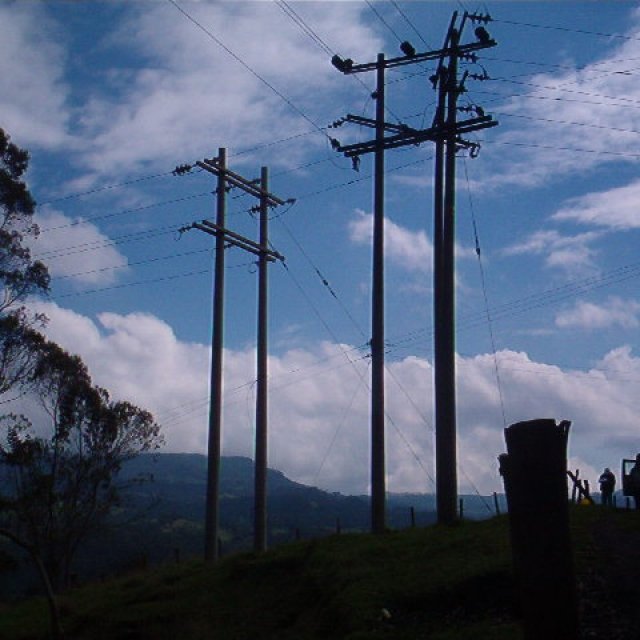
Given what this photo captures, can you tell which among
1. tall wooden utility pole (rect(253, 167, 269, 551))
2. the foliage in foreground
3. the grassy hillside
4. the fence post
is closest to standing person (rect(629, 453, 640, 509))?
the grassy hillside

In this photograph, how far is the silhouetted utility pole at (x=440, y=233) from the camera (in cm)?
2344

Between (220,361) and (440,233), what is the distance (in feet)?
28.9

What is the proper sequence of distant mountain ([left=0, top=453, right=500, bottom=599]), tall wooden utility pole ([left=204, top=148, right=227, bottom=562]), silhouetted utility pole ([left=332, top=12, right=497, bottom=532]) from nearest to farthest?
silhouetted utility pole ([left=332, top=12, right=497, bottom=532])
tall wooden utility pole ([left=204, top=148, right=227, bottom=562])
distant mountain ([left=0, top=453, right=500, bottom=599])

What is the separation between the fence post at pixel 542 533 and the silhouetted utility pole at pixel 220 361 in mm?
22935

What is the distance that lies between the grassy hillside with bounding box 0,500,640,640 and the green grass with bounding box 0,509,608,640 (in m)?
0.03

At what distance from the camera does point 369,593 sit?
55.5 ft

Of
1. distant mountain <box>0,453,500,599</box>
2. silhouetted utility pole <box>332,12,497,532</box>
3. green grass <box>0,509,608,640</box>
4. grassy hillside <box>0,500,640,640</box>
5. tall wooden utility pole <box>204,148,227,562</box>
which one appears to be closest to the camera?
grassy hillside <box>0,500,640,640</box>

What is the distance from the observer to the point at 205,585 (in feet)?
77.8

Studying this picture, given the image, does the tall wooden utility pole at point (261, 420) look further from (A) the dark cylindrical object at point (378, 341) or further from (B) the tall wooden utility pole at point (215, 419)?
(A) the dark cylindrical object at point (378, 341)

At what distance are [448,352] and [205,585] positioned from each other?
8191 millimetres

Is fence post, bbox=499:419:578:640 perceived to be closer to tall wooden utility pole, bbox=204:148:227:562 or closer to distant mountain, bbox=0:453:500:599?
tall wooden utility pole, bbox=204:148:227:562

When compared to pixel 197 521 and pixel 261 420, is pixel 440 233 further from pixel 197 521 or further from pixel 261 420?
pixel 197 521

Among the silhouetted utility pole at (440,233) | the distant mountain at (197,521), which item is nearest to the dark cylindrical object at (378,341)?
the silhouetted utility pole at (440,233)

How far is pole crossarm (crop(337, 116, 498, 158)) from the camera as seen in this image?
25578 millimetres
